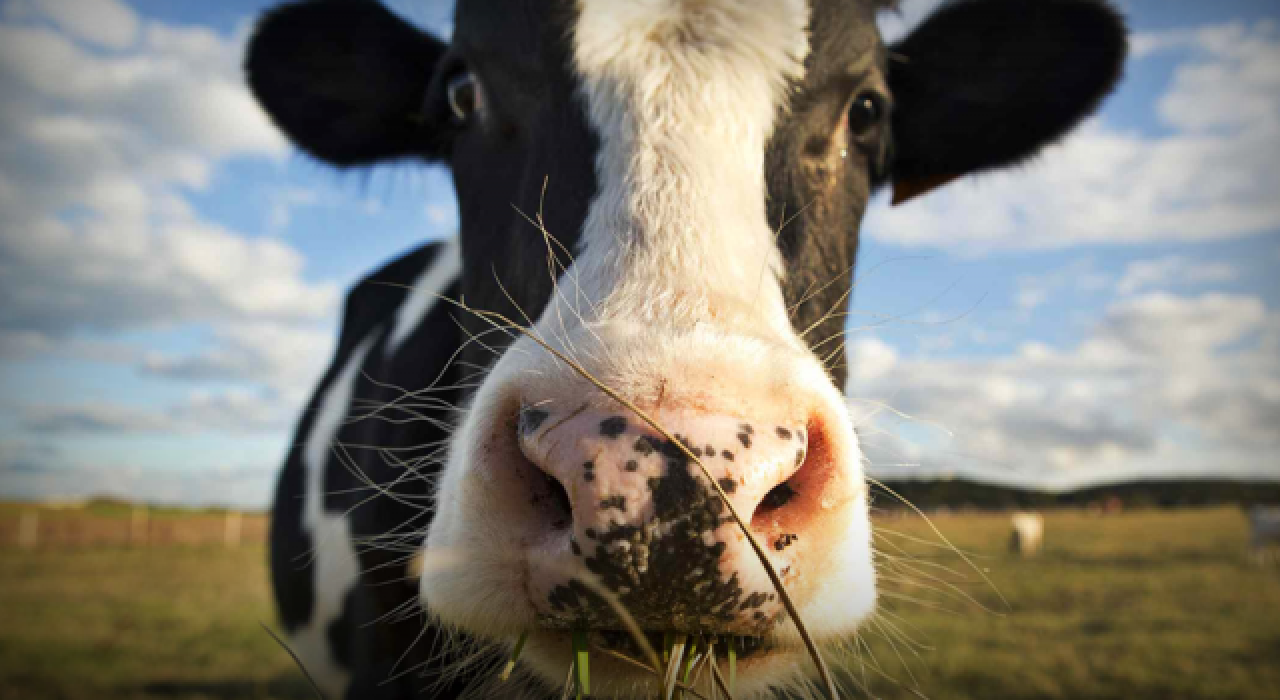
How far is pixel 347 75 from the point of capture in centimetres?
310

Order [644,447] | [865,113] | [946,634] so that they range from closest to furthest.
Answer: [644,447]
[865,113]
[946,634]

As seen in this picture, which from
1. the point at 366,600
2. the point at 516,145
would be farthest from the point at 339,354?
the point at 516,145

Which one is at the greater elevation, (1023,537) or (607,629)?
(607,629)

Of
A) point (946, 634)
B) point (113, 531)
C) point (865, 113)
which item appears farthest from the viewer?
point (113, 531)

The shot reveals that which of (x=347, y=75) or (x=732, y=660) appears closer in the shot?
(x=732, y=660)

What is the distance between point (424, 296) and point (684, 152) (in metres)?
1.88

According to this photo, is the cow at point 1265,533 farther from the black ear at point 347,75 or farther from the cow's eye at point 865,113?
the black ear at point 347,75

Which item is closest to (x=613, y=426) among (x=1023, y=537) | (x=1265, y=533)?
(x=1265, y=533)

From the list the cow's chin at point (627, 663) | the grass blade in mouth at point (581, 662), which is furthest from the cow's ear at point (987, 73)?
the grass blade in mouth at point (581, 662)

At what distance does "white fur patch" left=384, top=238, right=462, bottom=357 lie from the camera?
316cm

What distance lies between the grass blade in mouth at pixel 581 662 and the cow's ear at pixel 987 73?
2239 mm

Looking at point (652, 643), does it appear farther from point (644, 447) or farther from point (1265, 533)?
point (1265, 533)

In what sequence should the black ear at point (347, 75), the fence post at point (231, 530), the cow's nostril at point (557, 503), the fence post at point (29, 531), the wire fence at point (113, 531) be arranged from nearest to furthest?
the cow's nostril at point (557, 503) → the black ear at point (347, 75) → the fence post at point (29, 531) → the wire fence at point (113, 531) → the fence post at point (231, 530)

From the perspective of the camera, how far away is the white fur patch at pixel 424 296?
10.4ft
